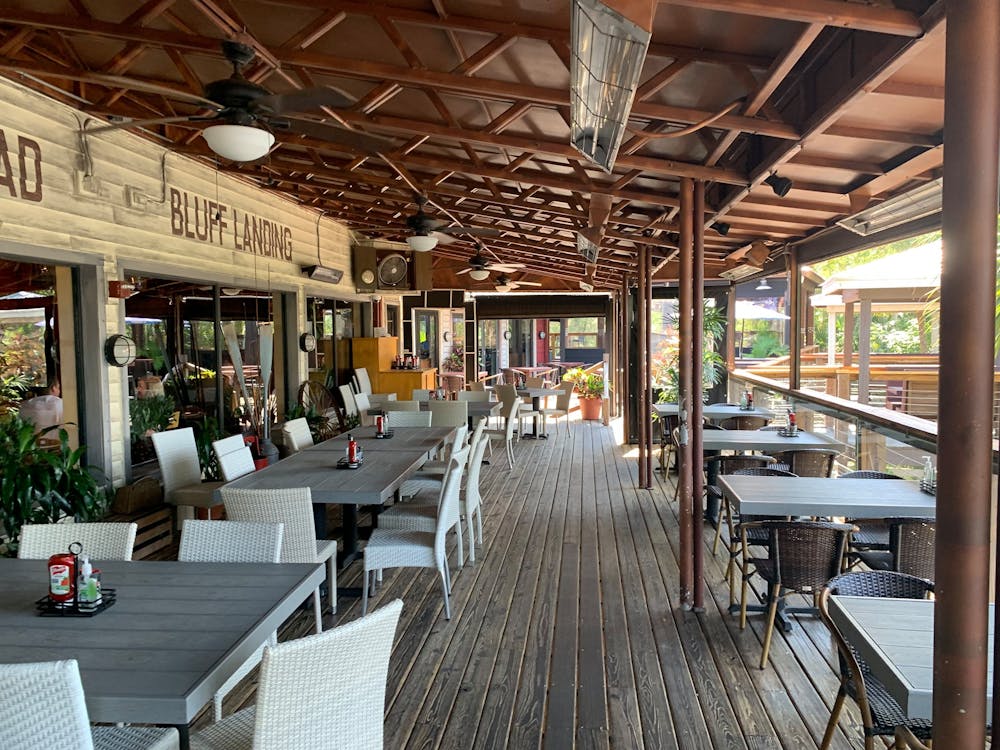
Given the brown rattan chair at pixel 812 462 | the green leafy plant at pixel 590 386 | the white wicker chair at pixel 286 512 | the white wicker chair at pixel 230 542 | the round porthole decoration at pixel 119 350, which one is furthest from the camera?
the green leafy plant at pixel 590 386

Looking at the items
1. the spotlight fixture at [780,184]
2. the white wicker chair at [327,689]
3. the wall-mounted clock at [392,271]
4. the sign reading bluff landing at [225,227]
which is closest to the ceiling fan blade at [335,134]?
the spotlight fixture at [780,184]

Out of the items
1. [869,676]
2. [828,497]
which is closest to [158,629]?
[869,676]

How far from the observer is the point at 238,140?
3111 millimetres

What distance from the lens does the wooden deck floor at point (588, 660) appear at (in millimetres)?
2748

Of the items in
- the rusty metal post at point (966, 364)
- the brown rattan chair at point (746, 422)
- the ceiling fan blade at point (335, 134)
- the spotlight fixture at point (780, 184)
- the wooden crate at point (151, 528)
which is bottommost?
the wooden crate at point (151, 528)

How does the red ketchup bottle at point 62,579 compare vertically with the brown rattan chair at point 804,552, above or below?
above

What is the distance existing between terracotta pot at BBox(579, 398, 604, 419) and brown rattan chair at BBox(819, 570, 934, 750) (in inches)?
404

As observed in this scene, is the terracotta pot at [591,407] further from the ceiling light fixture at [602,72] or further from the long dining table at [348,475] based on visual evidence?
the ceiling light fixture at [602,72]

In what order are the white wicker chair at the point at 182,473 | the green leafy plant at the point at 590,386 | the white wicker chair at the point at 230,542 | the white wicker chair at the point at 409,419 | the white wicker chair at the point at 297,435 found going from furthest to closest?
the green leafy plant at the point at 590,386 → the white wicker chair at the point at 409,419 → the white wicker chair at the point at 297,435 → the white wicker chair at the point at 182,473 → the white wicker chair at the point at 230,542

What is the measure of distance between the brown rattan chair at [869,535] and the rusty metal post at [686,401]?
86 centimetres

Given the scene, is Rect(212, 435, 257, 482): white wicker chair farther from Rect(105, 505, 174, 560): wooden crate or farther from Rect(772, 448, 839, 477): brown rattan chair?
Rect(772, 448, 839, 477): brown rattan chair

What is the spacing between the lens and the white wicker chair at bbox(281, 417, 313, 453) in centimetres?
553

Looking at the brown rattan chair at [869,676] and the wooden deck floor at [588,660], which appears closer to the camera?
the brown rattan chair at [869,676]

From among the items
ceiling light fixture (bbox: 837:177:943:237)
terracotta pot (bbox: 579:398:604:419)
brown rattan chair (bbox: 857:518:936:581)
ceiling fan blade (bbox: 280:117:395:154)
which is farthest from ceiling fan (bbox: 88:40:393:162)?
terracotta pot (bbox: 579:398:604:419)
